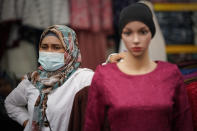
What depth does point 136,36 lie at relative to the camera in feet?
4.05

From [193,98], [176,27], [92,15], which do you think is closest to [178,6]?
[176,27]

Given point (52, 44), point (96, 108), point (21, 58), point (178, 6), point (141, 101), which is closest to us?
point (141, 101)

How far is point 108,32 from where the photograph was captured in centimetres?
263

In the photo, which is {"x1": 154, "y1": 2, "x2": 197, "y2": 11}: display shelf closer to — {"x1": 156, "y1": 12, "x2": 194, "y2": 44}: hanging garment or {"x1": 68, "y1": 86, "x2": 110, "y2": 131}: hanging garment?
{"x1": 156, "y1": 12, "x2": 194, "y2": 44}: hanging garment

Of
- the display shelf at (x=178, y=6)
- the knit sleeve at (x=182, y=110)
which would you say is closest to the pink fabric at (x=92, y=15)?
the display shelf at (x=178, y=6)

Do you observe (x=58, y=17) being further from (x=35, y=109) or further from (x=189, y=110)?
(x=189, y=110)

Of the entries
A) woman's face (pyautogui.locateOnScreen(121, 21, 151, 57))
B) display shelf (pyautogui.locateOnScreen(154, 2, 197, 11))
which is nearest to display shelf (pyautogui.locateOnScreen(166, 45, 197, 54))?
display shelf (pyautogui.locateOnScreen(154, 2, 197, 11))

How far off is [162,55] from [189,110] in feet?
3.26

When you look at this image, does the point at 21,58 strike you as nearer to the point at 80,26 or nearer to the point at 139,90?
the point at 80,26

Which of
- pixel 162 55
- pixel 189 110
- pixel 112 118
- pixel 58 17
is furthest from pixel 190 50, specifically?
pixel 112 118

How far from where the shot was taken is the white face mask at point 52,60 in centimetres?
160

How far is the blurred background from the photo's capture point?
2553 millimetres

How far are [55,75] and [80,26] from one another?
3.34ft

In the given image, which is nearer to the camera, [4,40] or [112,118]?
[112,118]
